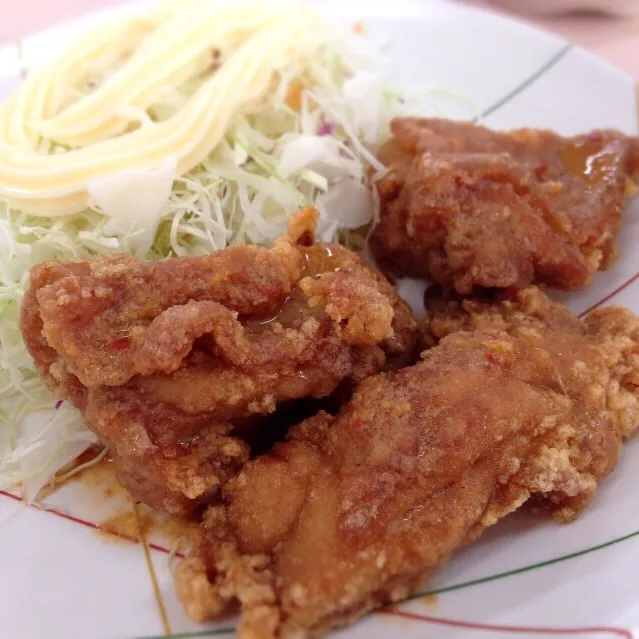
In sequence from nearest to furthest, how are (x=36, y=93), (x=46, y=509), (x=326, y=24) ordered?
(x=46, y=509) < (x=36, y=93) < (x=326, y=24)

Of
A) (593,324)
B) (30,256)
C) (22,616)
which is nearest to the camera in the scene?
(22,616)

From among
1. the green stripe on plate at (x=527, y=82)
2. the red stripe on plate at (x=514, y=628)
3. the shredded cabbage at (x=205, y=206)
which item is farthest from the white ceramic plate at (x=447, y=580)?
the green stripe on plate at (x=527, y=82)

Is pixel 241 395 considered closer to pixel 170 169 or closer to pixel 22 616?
pixel 22 616

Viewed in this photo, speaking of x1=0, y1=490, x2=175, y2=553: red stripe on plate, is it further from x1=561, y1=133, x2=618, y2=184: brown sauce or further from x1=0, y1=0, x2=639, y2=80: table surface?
x1=0, y1=0, x2=639, y2=80: table surface

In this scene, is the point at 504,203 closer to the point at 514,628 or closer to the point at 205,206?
the point at 205,206

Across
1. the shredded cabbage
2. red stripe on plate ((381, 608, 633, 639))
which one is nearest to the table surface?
the shredded cabbage

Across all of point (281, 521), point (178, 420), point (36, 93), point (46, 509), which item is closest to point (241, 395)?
point (178, 420)
